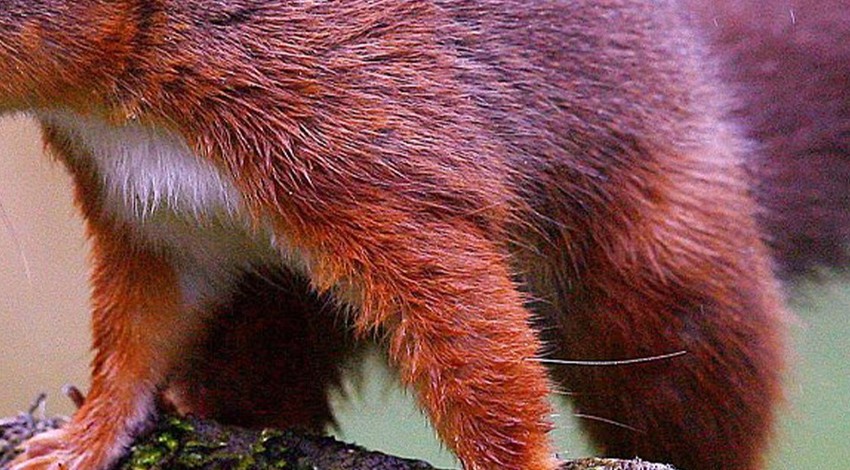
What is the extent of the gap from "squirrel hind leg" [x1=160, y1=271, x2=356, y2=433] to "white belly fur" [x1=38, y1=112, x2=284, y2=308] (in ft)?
0.42

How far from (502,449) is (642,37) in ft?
1.75

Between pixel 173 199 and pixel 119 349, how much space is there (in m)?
0.29

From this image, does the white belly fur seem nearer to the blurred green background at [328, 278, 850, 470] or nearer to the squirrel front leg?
the squirrel front leg

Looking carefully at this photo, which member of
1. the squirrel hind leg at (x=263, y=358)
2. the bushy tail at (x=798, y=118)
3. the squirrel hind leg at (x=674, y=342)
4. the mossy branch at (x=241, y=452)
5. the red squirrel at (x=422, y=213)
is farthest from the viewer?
the bushy tail at (x=798, y=118)

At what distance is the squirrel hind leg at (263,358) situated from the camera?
1.75 metres

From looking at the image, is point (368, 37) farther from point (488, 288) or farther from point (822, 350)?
point (822, 350)

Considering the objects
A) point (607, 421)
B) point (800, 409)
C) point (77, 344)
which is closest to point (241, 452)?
point (607, 421)

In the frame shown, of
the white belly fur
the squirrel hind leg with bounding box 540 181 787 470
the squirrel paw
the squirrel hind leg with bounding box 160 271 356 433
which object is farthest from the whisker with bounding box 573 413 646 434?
the squirrel paw

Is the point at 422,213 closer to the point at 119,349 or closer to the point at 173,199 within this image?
the point at 173,199

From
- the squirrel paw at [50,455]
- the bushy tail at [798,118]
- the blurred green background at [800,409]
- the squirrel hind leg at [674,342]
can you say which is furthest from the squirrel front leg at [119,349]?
the bushy tail at [798,118]

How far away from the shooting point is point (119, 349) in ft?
5.39

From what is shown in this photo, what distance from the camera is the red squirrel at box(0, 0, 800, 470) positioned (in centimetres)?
133

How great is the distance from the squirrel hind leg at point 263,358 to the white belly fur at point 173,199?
127 millimetres

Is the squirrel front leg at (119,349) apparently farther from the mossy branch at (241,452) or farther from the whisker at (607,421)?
the whisker at (607,421)
